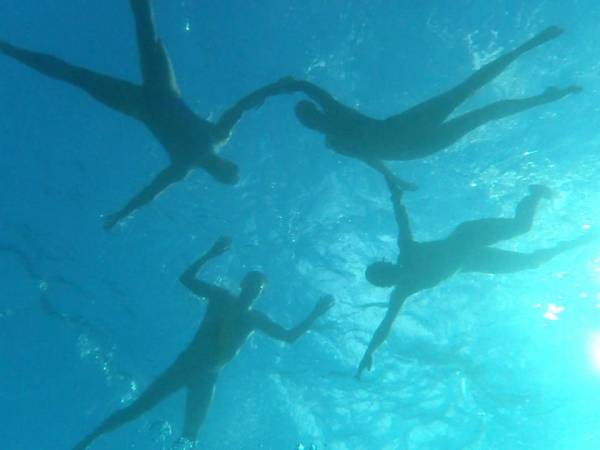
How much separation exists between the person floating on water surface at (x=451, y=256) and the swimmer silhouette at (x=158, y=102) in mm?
3268

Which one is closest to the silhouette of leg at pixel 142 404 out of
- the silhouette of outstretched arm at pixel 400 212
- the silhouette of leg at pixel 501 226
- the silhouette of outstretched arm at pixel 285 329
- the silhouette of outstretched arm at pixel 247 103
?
the silhouette of outstretched arm at pixel 285 329

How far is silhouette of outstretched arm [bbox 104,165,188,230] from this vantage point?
8250 mm

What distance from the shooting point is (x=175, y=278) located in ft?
53.2

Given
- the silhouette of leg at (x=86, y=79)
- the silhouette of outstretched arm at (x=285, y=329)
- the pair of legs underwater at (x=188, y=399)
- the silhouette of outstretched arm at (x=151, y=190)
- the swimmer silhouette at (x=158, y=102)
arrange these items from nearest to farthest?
the swimmer silhouette at (x=158, y=102), the silhouette of leg at (x=86, y=79), the silhouette of outstretched arm at (x=151, y=190), the silhouette of outstretched arm at (x=285, y=329), the pair of legs underwater at (x=188, y=399)

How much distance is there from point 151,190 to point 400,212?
4367 millimetres

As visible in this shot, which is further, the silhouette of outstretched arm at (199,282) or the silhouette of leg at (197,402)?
the silhouette of leg at (197,402)

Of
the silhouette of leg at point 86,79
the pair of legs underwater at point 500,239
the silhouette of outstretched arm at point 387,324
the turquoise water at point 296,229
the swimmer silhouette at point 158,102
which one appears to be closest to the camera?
the swimmer silhouette at point 158,102

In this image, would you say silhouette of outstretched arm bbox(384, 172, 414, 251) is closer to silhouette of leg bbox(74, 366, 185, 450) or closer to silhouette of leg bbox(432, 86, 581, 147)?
silhouette of leg bbox(432, 86, 581, 147)

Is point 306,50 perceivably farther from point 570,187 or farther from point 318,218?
point 570,187

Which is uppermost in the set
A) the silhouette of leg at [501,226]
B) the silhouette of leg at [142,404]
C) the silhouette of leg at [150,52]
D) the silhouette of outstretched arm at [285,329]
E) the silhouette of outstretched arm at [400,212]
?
the silhouette of leg at [501,226]

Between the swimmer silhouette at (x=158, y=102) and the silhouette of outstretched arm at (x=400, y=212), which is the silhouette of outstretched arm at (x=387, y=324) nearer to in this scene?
the silhouette of outstretched arm at (x=400, y=212)

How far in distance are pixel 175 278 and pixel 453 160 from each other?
9218 mm

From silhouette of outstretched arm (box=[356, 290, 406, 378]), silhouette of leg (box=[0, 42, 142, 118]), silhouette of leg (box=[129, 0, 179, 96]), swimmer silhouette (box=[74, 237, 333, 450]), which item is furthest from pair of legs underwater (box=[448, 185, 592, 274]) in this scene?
silhouette of leg (box=[0, 42, 142, 118])

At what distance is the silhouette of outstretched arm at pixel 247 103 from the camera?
7.29 metres
